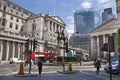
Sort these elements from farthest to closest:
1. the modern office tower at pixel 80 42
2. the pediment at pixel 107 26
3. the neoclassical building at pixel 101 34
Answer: the modern office tower at pixel 80 42, the neoclassical building at pixel 101 34, the pediment at pixel 107 26

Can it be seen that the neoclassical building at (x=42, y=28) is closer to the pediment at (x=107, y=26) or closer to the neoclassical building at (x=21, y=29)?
the neoclassical building at (x=21, y=29)

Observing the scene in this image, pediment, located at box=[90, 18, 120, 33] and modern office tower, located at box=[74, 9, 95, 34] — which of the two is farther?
pediment, located at box=[90, 18, 120, 33]

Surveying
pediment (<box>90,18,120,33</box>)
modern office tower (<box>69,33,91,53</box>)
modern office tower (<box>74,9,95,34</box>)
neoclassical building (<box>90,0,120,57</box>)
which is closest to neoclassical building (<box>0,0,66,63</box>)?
modern office tower (<box>74,9,95,34</box>)

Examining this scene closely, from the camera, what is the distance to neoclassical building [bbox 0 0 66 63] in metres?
70.2

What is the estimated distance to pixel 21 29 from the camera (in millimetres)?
97938

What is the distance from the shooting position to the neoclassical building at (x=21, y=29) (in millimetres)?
70250

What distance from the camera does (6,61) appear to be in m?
67.1

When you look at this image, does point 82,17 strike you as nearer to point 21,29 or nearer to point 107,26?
point 107,26

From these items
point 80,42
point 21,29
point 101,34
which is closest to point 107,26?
Answer: point 101,34

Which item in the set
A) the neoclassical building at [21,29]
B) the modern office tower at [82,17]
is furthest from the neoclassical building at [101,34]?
the modern office tower at [82,17]

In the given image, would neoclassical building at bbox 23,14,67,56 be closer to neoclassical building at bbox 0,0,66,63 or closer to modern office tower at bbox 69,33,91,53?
neoclassical building at bbox 0,0,66,63

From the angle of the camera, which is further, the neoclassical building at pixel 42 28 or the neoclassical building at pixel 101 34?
the neoclassical building at pixel 101 34

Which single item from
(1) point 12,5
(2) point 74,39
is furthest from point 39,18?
(2) point 74,39

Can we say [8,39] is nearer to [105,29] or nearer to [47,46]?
[47,46]
